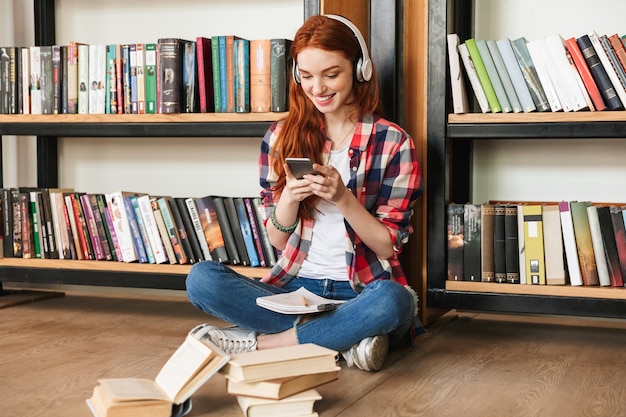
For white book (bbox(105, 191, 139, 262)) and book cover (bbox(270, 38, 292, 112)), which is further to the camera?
white book (bbox(105, 191, 139, 262))

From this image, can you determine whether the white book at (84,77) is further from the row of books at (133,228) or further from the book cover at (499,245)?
the book cover at (499,245)

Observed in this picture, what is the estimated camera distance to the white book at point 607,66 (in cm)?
202

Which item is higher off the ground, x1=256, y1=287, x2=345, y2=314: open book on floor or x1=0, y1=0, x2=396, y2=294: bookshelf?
x1=0, y1=0, x2=396, y2=294: bookshelf

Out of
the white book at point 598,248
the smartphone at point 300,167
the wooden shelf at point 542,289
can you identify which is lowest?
the wooden shelf at point 542,289

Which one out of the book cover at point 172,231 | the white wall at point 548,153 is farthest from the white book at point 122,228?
the white wall at point 548,153

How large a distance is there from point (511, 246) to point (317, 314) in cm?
59

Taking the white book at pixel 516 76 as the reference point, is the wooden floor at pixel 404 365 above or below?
below

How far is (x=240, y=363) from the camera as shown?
1.39 m

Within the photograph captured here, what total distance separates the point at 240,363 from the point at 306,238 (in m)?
0.65

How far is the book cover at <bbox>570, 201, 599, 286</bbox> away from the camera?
2088 mm

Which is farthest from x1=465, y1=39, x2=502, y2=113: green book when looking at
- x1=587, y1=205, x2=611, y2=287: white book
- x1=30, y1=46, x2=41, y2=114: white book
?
x1=30, y1=46, x2=41, y2=114: white book

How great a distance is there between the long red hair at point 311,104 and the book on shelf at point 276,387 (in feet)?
1.96

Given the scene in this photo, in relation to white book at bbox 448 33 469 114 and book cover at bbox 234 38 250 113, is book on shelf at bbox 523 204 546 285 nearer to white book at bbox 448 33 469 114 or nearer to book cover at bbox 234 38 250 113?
white book at bbox 448 33 469 114

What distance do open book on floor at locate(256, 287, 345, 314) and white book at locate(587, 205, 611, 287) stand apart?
0.68m
